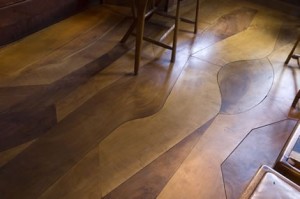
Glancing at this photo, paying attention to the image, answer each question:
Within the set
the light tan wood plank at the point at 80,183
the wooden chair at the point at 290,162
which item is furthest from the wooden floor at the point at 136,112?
the wooden chair at the point at 290,162

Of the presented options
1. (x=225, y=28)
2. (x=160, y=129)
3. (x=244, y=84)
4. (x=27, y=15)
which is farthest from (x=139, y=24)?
(x=225, y=28)

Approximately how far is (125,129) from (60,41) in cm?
124

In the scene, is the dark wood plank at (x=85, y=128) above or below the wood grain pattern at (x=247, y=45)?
below

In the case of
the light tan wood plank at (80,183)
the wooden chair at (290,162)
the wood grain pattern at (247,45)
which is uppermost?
the wooden chair at (290,162)

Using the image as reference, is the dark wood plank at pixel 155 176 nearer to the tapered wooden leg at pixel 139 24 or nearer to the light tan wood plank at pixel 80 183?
the light tan wood plank at pixel 80 183

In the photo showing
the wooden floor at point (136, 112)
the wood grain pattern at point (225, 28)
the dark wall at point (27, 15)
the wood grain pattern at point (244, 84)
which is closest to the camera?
the wooden floor at point (136, 112)

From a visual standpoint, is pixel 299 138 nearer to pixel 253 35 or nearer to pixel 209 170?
pixel 209 170

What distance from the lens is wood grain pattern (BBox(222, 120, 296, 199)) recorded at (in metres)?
1.59

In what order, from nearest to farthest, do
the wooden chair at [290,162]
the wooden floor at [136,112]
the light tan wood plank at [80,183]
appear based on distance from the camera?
the wooden chair at [290,162]
the light tan wood plank at [80,183]
the wooden floor at [136,112]

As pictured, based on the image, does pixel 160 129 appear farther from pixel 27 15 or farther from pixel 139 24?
pixel 27 15

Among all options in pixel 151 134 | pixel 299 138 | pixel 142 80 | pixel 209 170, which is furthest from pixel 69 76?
pixel 299 138

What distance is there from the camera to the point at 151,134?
5.96 ft

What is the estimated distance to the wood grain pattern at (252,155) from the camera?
159cm

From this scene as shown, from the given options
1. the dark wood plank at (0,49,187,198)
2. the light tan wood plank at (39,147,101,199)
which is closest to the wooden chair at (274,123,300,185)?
the light tan wood plank at (39,147,101,199)
